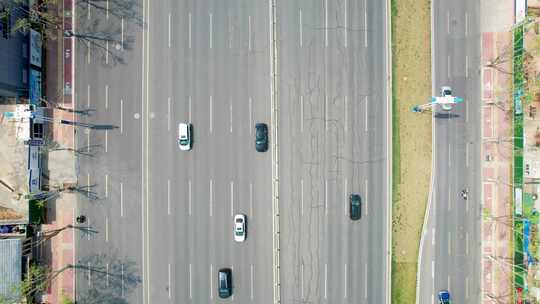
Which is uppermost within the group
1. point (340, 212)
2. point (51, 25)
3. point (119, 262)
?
point (51, 25)

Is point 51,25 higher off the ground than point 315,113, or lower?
higher

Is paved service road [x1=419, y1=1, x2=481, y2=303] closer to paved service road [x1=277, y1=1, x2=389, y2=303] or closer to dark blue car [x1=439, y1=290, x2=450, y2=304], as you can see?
dark blue car [x1=439, y1=290, x2=450, y2=304]

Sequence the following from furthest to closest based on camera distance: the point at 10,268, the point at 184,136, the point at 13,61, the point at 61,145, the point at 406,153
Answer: the point at 406,153 < the point at 61,145 < the point at 184,136 < the point at 10,268 < the point at 13,61

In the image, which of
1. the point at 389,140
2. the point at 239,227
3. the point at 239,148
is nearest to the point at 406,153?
the point at 389,140

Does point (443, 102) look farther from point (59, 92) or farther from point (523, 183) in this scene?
point (59, 92)

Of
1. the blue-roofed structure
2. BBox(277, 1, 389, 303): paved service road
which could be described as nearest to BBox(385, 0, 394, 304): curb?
BBox(277, 1, 389, 303): paved service road

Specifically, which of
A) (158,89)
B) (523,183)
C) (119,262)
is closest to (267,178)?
(158,89)

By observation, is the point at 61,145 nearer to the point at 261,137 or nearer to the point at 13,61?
the point at 13,61
